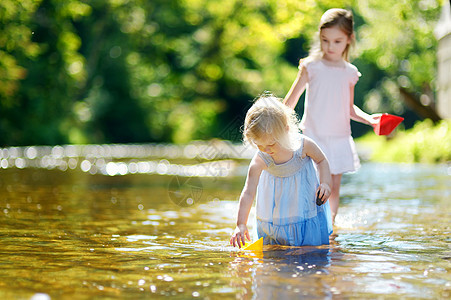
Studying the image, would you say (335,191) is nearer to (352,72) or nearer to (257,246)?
(352,72)

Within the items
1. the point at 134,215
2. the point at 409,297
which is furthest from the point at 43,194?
the point at 409,297

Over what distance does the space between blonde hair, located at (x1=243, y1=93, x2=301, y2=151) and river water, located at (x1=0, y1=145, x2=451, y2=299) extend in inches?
28.7

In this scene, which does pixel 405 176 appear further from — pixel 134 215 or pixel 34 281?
pixel 34 281

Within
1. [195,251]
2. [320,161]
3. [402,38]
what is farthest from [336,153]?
[402,38]

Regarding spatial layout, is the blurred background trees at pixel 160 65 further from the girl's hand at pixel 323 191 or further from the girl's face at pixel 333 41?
the girl's hand at pixel 323 191

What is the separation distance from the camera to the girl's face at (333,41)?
5.29 m

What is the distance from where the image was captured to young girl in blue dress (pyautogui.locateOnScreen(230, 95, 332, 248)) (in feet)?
14.8

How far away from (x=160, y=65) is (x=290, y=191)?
1257 inches

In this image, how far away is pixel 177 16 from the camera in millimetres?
33344

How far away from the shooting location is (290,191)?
15.2ft

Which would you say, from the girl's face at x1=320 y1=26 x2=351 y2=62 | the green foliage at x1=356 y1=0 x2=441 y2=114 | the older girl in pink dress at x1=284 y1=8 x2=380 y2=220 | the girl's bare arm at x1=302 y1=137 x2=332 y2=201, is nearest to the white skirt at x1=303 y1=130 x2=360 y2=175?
the older girl in pink dress at x1=284 y1=8 x2=380 y2=220

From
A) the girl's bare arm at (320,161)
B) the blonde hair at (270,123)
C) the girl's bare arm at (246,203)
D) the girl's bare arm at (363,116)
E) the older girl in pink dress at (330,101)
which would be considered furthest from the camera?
the older girl in pink dress at (330,101)

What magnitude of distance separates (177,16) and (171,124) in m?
5.82

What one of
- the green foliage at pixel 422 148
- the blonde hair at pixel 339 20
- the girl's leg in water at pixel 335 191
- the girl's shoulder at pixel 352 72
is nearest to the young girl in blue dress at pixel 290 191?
the girl's leg in water at pixel 335 191
